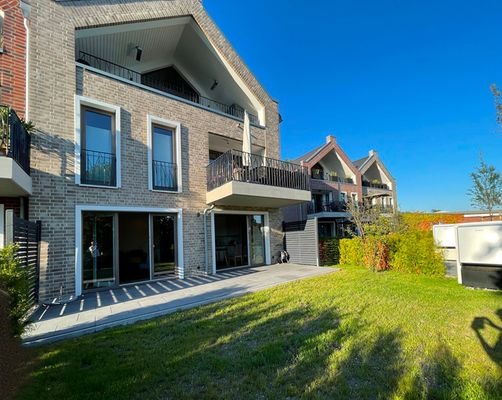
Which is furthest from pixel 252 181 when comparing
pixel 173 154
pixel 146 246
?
pixel 146 246

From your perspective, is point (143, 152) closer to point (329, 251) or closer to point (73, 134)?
point (73, 134)

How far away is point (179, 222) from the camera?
33.1ft

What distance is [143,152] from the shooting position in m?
9.48

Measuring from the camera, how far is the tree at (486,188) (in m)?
15.1

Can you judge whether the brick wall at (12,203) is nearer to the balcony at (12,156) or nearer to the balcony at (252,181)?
the balcony at (12,156)

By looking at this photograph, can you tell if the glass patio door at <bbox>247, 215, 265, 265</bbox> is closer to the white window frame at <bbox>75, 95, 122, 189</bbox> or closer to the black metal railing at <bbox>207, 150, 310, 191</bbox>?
A: the black metal railing at <bbox>207, 150, 310, 191</bbox>

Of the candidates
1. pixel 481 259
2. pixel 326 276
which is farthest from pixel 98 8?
pixel 481 259

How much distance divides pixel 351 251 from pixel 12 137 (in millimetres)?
12581

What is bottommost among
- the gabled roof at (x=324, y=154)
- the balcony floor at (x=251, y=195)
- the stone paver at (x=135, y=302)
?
the stone paver at (x=135, y=302)

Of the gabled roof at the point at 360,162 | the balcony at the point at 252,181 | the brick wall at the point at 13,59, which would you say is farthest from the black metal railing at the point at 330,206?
the brick wall at the point at 13,59

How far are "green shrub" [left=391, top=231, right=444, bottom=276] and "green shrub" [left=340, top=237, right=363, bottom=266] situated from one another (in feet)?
5.23

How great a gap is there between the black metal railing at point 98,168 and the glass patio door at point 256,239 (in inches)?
248

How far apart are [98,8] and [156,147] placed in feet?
15.9

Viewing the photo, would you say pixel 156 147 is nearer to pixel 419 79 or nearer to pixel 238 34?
pixel 238 34
